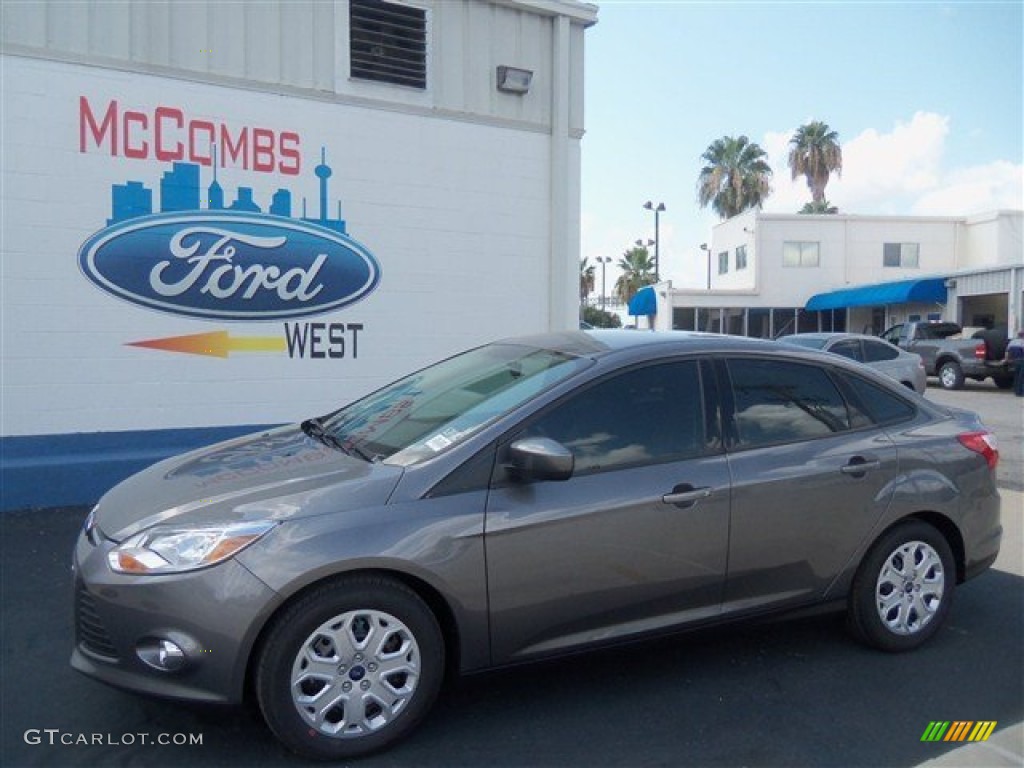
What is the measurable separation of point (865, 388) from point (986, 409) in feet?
42.5

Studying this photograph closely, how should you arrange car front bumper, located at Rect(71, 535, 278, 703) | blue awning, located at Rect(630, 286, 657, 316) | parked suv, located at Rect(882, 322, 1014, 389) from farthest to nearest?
blue awning, located at Rect(630, 286, 657, 316) → parked suv, located at Rect(882, 322, 1014, 389) → car front bumper, located at Rect(71, 535, 278, 703)

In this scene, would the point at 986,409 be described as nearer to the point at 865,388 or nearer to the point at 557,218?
the point at 557,218

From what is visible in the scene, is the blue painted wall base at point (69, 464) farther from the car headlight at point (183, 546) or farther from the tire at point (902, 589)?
the tire at point (902, 589)

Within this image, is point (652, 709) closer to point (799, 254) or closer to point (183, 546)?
point (183, 546)

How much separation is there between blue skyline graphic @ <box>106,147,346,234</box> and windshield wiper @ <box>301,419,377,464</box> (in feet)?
12.4

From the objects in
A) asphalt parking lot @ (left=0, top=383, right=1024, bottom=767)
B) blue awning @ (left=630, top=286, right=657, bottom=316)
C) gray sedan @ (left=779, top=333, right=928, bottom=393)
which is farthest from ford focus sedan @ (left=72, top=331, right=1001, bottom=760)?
blue awning @ (left=630, top=286, right=657, bottom=316)

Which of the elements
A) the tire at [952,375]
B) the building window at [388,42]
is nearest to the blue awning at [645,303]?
the tire at [952,375]

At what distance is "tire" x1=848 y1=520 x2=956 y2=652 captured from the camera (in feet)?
13.5

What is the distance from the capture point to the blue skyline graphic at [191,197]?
7.09 meters

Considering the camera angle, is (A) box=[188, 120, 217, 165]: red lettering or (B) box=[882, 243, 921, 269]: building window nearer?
(A) box=[188, 120, 217, 165]: red lettering

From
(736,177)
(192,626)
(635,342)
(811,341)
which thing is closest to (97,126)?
(635,342)

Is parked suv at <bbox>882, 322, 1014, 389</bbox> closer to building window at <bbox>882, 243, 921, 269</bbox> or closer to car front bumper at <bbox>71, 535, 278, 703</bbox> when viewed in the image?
building window at <bbox>882, 243, 921, 269</bbox>

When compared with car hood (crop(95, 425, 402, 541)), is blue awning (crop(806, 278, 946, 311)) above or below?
above

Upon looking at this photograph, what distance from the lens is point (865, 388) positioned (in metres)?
4.36
